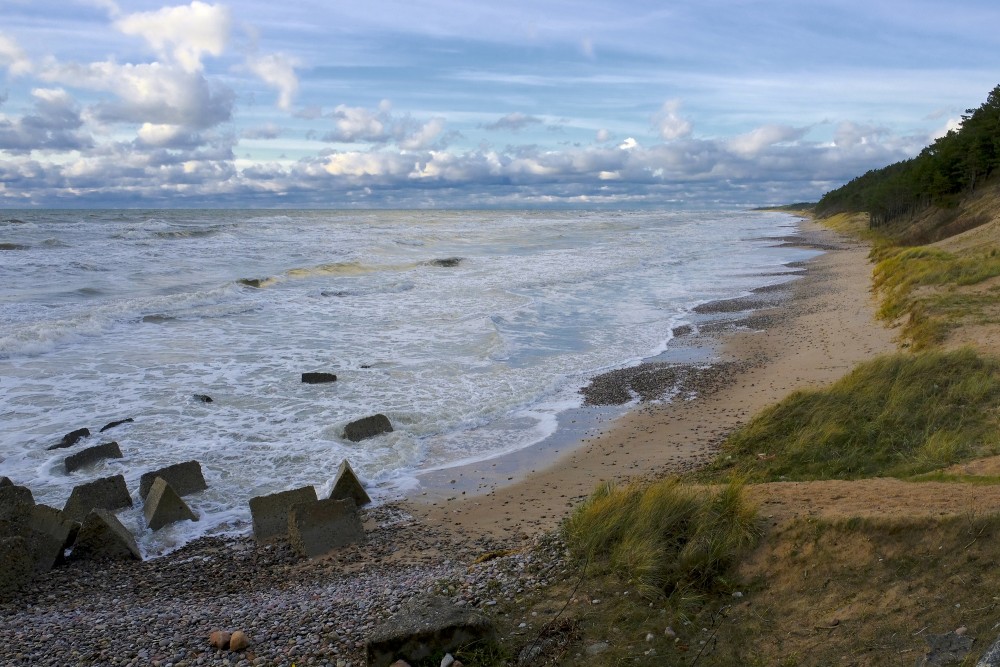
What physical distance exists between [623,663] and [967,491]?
326cm

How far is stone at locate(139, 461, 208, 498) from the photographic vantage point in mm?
9320

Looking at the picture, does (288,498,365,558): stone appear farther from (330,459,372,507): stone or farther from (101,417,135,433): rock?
(101,417,135,433): rock

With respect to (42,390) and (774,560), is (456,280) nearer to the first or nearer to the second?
(42,390)

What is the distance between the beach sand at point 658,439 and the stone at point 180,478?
115 inches

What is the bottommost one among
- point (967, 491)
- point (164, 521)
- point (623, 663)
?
point (164, 521)

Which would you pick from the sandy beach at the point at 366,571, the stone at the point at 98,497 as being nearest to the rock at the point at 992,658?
the sandy beach at the point at 366,571

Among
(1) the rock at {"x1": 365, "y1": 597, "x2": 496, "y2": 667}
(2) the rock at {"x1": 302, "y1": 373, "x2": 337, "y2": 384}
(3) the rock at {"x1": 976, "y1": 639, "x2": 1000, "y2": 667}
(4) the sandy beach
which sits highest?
(3) the rock at {"x1": 976, "y1": 639, "x2": 1000, "y2": 667}

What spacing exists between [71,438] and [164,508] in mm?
3780

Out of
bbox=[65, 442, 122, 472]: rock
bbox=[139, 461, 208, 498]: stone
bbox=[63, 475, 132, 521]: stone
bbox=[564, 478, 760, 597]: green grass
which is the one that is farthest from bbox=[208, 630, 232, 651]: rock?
bbox=[65, 442, 122, 472]: rock

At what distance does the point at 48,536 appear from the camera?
24.8 feet

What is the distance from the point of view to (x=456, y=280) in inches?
1378

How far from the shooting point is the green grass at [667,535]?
17.7 ft

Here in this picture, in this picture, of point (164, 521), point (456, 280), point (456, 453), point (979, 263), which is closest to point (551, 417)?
point (456, 453)

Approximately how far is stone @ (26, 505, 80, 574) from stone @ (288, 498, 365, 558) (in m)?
2.34
